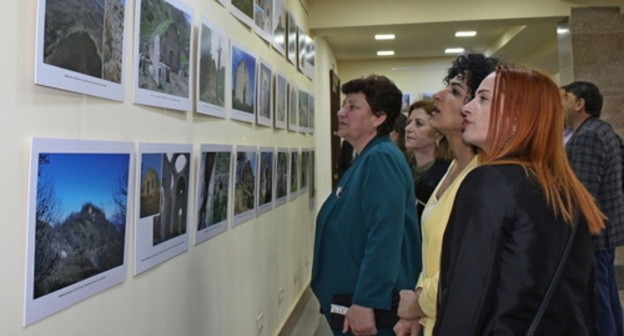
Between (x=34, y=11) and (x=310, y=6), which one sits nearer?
(x=34, y=11)

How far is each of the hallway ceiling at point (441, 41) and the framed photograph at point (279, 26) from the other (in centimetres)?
166

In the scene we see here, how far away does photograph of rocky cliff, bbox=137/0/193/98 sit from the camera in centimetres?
138

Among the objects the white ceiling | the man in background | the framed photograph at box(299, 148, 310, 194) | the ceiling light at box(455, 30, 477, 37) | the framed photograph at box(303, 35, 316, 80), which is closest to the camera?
the man in background

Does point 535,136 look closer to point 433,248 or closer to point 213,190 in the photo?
point 433,248

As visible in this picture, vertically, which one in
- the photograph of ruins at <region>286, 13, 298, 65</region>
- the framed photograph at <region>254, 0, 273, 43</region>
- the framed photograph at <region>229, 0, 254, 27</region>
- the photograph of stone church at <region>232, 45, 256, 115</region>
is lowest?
the photograph of stone church at <region>232, 45, 256, 115</region>

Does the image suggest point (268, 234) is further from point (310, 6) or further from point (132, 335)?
point (310, 6)

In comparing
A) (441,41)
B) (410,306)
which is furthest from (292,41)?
(441,41)

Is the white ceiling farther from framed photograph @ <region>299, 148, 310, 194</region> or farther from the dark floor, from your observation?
the dark floor

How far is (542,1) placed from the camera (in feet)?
15.4

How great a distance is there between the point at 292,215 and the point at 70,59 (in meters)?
2.83

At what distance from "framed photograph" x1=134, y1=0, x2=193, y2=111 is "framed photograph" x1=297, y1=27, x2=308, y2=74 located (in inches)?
96.3

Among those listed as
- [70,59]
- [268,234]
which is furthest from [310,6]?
[70,59]

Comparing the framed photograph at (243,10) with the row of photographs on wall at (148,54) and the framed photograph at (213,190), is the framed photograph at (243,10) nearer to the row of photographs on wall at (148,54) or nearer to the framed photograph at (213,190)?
the row of photographs on wall at (148,54)

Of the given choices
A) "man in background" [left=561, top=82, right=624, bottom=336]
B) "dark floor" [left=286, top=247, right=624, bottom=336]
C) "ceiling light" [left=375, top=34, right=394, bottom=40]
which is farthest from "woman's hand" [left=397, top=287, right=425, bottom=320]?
"ceiling light" [left=375, top=34, right=394, bottom=40]
